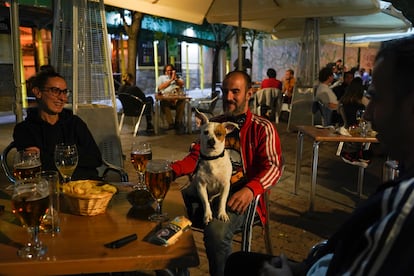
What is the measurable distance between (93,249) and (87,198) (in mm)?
291

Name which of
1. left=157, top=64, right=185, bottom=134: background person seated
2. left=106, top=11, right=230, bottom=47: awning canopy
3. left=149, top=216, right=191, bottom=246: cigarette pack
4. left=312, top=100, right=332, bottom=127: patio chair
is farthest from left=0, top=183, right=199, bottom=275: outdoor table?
left=106, top=11, right=230, bottom=47: awning canopy

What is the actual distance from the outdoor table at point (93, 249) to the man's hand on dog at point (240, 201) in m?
→ 0.63

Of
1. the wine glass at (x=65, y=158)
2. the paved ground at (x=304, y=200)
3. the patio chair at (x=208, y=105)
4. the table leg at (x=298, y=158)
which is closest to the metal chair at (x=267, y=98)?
the patio chair at (x=208, y=105)

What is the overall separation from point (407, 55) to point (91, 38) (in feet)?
12.4

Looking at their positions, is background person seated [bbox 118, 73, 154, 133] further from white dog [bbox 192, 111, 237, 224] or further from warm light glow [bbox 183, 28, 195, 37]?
warm light glow [bbox 183, 28, 195, 37]

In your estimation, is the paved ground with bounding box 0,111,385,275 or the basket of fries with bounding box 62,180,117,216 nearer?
the basket of fries with bounding box 62,180,117,216

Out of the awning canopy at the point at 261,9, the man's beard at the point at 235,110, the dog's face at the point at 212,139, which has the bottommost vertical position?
the dog's face at the point at 212,139

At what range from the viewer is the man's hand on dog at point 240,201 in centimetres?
205

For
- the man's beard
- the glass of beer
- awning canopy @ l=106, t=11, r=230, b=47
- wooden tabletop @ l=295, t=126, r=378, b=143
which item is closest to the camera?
the glass of beer

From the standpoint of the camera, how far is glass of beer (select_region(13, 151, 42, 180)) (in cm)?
171

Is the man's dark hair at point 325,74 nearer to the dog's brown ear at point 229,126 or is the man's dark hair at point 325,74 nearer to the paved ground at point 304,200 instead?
the paved ground at point 304,200

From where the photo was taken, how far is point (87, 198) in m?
1.50

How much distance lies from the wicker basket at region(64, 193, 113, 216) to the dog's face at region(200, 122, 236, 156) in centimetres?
67

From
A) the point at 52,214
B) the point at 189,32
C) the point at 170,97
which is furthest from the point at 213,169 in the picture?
the point at 189,32
